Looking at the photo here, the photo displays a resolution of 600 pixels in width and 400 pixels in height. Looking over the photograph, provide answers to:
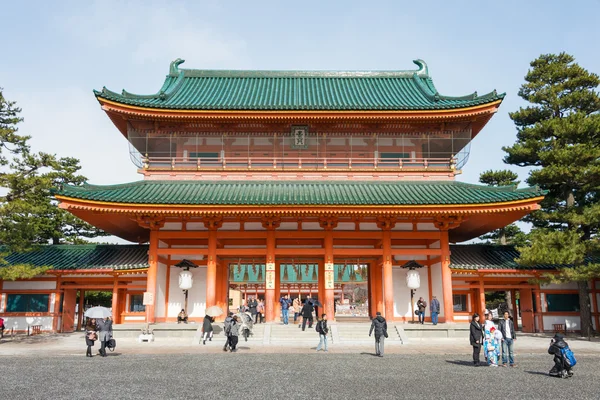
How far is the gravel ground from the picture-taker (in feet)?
32.0

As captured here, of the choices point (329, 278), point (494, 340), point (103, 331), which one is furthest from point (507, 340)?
point (103, 331)

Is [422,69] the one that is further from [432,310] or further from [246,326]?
[246,326]

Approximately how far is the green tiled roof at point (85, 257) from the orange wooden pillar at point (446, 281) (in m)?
14.7

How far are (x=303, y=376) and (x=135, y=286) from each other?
15.2 meters

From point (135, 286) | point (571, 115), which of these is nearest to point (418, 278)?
point (571, 115)

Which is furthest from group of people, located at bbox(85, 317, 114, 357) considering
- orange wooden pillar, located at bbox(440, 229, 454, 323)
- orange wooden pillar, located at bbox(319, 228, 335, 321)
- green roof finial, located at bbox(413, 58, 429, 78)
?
green roof finial, located at bbox(413, 58, 429, 78)

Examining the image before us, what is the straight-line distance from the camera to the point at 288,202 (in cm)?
1989

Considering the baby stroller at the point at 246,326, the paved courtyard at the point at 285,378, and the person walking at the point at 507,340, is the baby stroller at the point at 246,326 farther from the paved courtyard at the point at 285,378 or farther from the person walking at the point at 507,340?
the person walking at the point at 507,340

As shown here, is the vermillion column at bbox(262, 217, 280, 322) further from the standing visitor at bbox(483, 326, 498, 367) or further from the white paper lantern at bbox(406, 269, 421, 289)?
the standing visitor at bbox(483, 326, 498, 367)

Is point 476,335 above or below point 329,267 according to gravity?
below

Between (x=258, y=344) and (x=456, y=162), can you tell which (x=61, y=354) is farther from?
(x=456, y=162)

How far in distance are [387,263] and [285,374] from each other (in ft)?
34.6

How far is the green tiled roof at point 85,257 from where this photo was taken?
23.8m

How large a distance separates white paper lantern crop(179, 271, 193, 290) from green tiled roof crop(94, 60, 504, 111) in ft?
26.4
